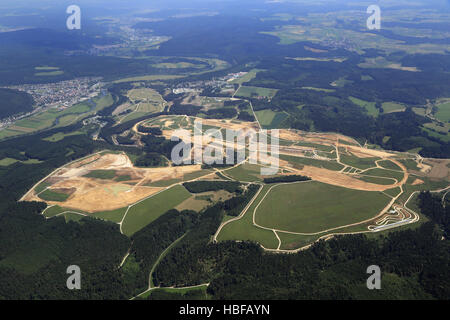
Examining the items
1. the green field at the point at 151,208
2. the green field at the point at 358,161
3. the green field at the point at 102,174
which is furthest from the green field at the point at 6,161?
the green field at the point at 358,161

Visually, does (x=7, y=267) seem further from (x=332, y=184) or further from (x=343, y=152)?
(x=343, y=152)

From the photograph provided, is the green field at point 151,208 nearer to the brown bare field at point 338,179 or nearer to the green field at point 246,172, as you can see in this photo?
the green field at point 246,172

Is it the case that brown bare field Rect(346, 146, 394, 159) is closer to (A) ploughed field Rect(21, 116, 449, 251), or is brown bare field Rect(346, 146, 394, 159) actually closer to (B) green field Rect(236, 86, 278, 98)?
(A) ploughed field Rect(21, 116, 449, 251)

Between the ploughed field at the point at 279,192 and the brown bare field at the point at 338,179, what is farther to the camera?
the brown bare field at the point at 338,179

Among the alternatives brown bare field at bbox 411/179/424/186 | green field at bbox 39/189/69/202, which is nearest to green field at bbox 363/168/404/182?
brown bare field at bbox 411/179/424/186

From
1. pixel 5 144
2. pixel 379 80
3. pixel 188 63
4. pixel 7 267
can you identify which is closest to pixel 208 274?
pixel 7 267

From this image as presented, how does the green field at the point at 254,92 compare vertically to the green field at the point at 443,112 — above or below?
above

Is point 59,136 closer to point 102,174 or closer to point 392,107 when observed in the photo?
point 102,174
